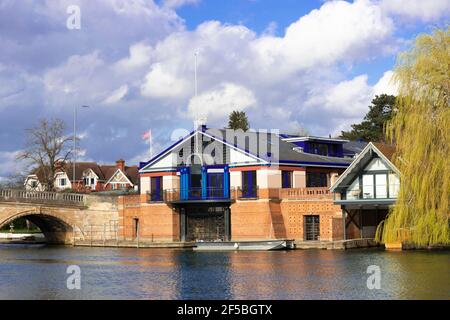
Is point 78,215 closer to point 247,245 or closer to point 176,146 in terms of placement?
point 176,146

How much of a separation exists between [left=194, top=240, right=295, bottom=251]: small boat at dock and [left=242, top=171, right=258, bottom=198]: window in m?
4.47

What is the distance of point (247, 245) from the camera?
148ft

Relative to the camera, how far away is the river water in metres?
25.6

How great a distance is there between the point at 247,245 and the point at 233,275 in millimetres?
14006

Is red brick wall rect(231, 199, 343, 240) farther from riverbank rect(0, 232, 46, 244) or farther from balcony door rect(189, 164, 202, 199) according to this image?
riverbank rect(0, 232, 46, 244)

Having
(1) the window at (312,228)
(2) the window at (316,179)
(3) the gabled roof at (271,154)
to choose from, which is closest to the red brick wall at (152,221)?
(3) the gabled roof at (271,154)

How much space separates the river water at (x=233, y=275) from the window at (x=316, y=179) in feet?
28.3

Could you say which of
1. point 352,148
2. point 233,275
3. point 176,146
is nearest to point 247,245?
point 176,146

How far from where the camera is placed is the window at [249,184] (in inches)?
1929

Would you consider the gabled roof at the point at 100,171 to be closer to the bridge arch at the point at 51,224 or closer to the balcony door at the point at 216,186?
the bridge arch at the point at 51,224

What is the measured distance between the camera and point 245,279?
96.9ft

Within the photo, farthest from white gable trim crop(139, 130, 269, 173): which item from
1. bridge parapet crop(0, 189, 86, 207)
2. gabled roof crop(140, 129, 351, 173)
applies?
bridge parapet crop(0, 189, 86, 207)
